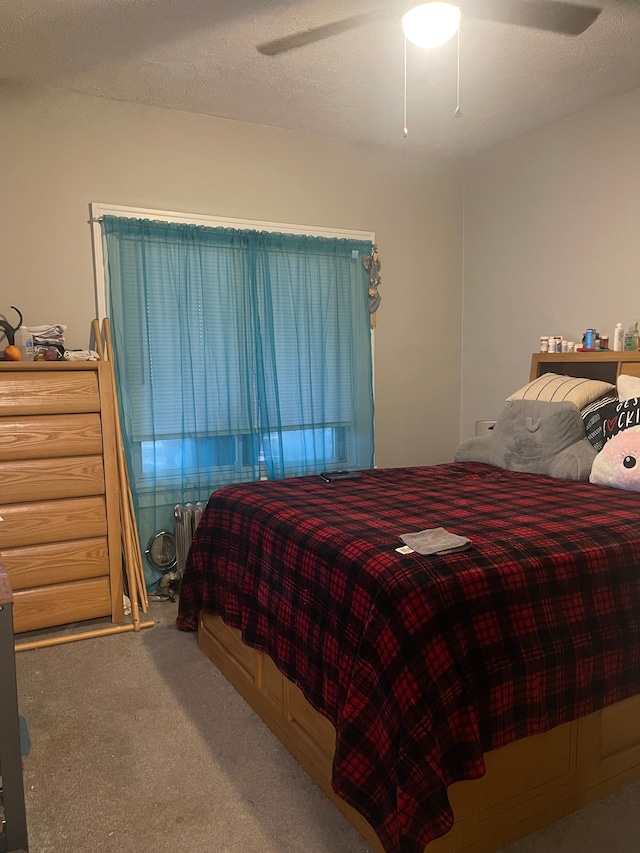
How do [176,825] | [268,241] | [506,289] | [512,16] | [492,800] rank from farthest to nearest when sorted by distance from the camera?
[506,289], [268,241], [512,16], [176,825], [492,800]

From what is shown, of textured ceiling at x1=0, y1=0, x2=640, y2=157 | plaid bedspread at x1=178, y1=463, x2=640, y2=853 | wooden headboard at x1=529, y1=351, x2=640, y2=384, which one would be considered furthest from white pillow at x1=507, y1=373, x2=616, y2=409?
textured ceiling at x1=0, y1=0, x2=640, y2=157

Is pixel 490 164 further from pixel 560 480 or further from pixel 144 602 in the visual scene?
pixel 144 602

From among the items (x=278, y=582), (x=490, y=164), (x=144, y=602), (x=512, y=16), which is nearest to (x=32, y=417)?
(x=144, y=602)

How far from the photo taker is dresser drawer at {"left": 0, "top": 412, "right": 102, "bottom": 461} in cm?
277

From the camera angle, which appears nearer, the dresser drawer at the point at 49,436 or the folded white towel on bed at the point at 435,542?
the folded white towel on bed at the point at 435,542

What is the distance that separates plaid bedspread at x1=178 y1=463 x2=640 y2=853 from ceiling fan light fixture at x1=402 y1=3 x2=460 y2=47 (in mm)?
1627

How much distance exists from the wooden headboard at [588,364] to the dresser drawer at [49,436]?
2469 millimetres

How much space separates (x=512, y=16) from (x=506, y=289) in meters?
2.00

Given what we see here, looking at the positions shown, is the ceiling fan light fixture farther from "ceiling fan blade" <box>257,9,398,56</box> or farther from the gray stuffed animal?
the gray stuffed animal

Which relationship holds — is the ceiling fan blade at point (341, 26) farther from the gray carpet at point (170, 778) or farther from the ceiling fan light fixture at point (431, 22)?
the gray carpet at point (170, 778)

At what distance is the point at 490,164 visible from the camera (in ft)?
13.7

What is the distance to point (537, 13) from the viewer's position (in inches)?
91.0

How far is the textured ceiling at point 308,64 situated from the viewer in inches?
97.0

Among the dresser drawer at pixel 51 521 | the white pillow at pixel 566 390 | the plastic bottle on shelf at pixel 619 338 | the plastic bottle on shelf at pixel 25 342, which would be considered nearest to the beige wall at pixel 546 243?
the plastic bottle on shelf at pixel 619 338
